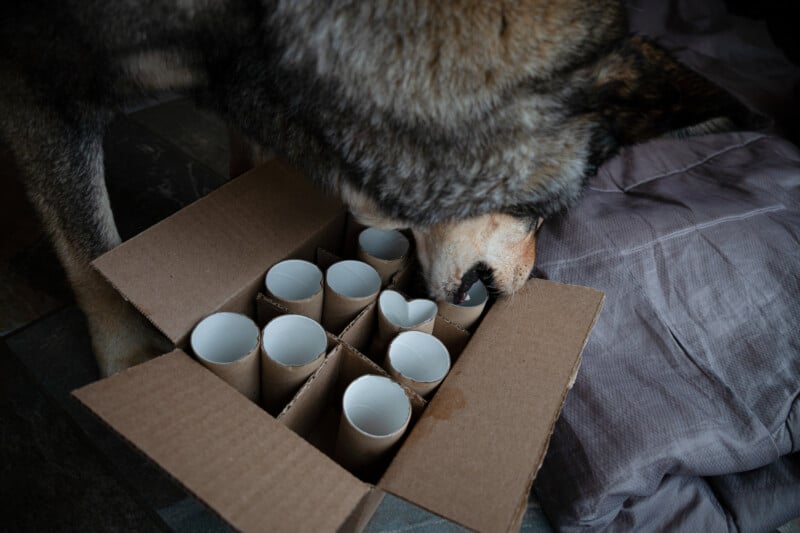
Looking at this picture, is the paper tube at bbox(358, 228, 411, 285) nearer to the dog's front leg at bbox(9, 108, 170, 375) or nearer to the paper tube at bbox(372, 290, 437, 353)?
the paper tube at bbox(372, 290, 437, 353)

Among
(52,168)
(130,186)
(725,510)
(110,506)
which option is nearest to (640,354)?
(725,510)

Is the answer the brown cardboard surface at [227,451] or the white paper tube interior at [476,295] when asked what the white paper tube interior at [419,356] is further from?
the brown cardboard surface at [227,451]

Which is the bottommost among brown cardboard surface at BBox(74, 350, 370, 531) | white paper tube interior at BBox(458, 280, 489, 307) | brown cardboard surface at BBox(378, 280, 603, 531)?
white paper tube interior at BBox(458, 280, 489, 307)

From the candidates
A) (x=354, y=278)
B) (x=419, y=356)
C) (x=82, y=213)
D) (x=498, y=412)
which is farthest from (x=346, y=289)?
(x=82, y=213)

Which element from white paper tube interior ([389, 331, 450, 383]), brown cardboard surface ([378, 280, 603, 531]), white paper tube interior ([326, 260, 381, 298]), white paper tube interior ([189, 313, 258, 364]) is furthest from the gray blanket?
white paper tube interior ([189, 313, 258, 364])

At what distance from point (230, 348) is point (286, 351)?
0.36 feet

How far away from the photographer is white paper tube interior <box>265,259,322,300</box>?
1.16 m

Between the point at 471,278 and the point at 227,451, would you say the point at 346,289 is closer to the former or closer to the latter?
the point at 471,278

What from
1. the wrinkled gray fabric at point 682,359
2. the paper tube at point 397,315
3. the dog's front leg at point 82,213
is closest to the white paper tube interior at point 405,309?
the paper tube at point 397,315

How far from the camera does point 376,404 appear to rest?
1022mm

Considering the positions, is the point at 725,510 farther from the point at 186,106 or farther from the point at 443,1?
the point at 186,106

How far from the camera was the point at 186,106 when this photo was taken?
7.83ft

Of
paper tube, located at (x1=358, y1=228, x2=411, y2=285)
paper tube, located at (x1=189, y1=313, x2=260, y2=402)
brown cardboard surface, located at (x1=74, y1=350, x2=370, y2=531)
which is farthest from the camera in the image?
paper tube, located at (x1=358, y1=228, x2=411, y2=285)

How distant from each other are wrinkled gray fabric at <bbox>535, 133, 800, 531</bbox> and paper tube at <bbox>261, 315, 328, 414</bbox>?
27.6 inches
